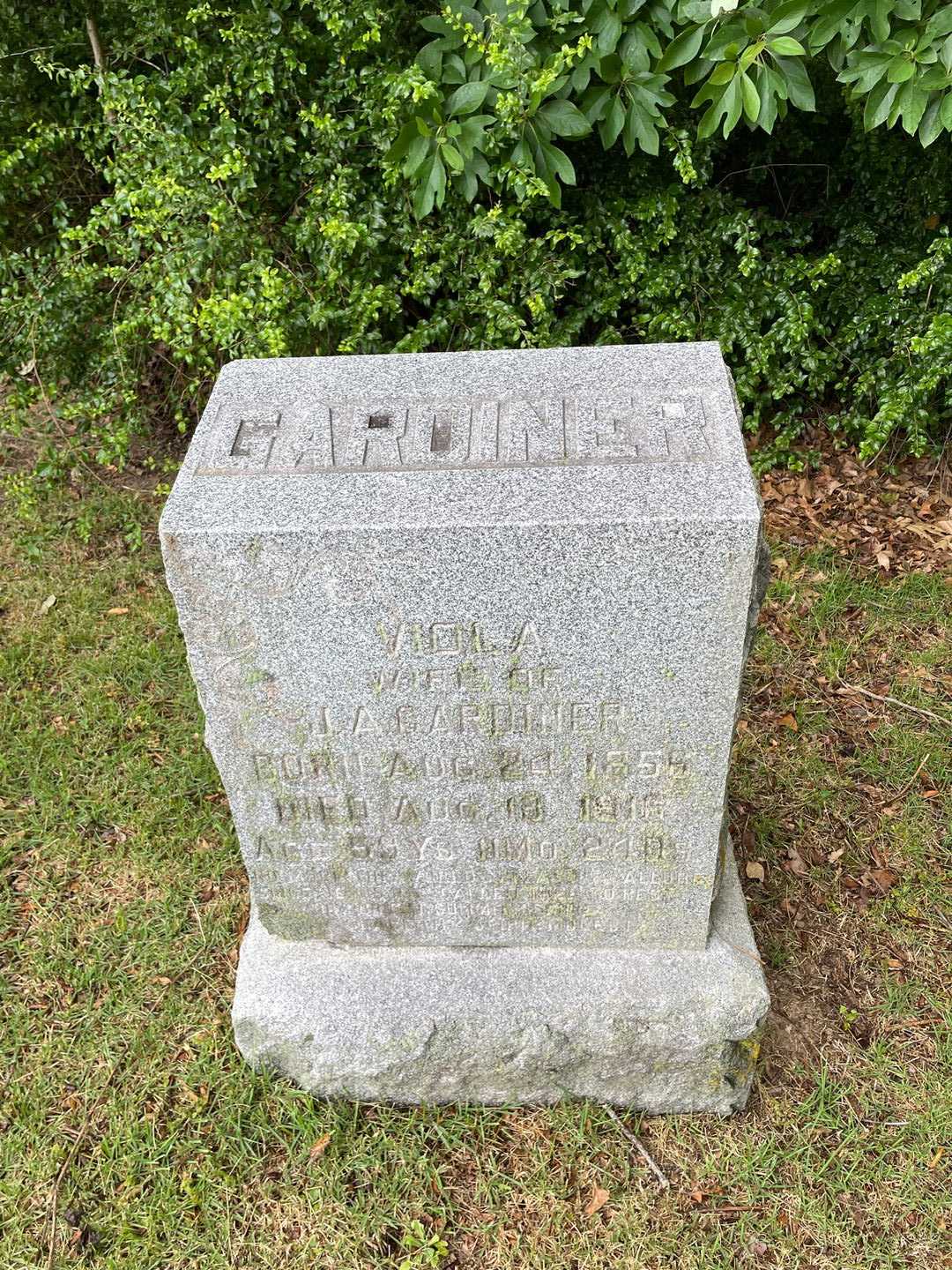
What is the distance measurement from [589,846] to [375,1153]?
878 mm

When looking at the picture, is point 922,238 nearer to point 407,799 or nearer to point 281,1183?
point 407,799

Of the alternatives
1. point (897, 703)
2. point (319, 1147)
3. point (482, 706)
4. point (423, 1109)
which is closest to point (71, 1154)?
point (319, 1147)

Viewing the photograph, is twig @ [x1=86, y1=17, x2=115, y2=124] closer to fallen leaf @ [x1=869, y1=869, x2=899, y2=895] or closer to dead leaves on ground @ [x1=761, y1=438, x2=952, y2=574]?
dead leaves on ground @ [x1=761, y1=438, x2=952, y2=574]

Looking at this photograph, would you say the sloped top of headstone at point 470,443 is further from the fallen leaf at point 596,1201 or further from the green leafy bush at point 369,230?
the fallen leaf at point 596,1201

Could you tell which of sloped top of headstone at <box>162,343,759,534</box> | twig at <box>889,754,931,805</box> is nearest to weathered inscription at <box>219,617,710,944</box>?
sloped top of headstone at <box>162,343,759,534</box>

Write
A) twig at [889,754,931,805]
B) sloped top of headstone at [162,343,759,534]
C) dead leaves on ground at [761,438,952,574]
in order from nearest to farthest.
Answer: sloped top of headstone at [162,343,759,534] < twig at [889,754,931,805] < dead leaves on ground at [761,438,952,574]

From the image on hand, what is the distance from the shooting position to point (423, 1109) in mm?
2545

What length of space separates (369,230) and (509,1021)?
259cm

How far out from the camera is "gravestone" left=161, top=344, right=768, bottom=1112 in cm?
191

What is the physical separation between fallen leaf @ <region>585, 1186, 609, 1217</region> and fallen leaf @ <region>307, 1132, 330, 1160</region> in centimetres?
60

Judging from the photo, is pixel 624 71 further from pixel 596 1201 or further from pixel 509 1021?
pixel 596 1201

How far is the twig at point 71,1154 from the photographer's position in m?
2.30

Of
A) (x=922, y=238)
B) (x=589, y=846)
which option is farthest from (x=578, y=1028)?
(x=922, y=238)

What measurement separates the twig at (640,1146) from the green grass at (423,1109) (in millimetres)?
23
